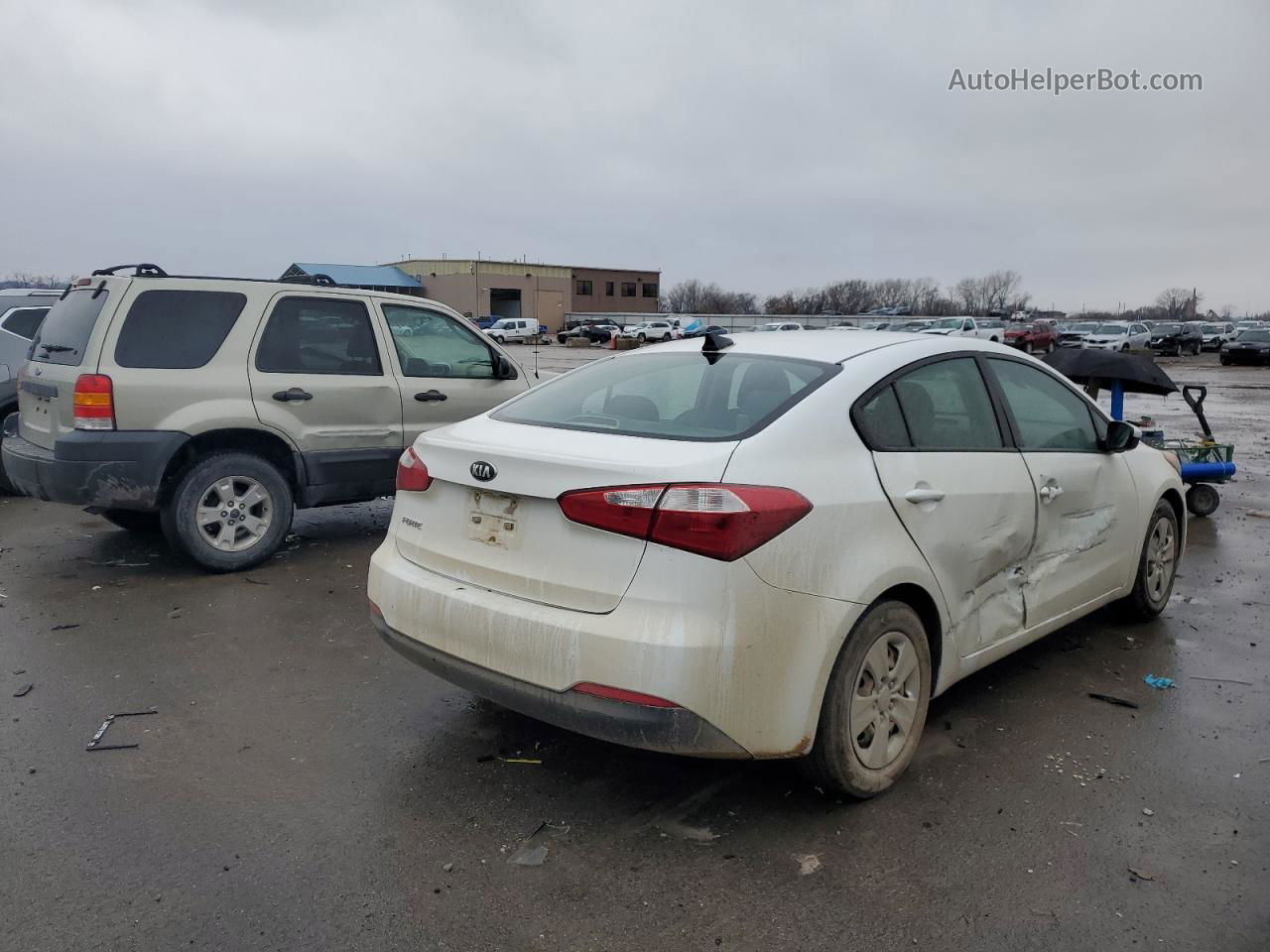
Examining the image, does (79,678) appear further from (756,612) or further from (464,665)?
(756,612)

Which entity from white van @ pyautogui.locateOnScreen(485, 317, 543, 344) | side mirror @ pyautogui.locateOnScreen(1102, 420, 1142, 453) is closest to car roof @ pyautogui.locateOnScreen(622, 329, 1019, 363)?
side mirror @ pyautogui.locateOnScreen(1102, 420, 1142, 453)

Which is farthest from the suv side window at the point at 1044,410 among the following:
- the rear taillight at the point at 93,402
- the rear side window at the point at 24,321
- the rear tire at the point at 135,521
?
the rear side window at the point at 24,321

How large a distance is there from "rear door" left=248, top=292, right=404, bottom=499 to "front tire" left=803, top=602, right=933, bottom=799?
15.5 ft

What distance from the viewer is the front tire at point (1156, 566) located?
5359mm

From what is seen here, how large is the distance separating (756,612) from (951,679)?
52.6 inches

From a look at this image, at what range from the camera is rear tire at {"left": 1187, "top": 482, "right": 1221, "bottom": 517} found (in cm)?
868

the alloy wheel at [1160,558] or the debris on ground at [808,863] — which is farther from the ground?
the alloy wheel at [1160,558]

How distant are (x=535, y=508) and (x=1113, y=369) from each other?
6.77 metres

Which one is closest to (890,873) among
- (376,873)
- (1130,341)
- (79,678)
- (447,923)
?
(447,923)

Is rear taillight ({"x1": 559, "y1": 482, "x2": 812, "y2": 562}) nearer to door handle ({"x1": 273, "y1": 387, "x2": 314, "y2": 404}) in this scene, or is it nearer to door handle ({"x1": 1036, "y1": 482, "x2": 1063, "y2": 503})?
door handle ({"x1": 1036, "y1": 482, "x2": 1063, "y2": 503})

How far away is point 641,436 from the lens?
3.36 meters

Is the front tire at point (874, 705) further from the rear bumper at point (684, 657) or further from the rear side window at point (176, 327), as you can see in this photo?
the rear side window at point (176, 327)

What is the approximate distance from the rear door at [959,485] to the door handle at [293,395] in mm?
4539

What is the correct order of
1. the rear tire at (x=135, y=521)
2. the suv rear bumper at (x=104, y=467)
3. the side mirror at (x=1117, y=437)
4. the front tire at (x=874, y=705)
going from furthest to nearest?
the rear tire at (x=135, y=521) < the suv rear bumper at (x=104, y=467) < the side mirror at (x=1117, y=437) < the front tire at (x=874, y=705)
